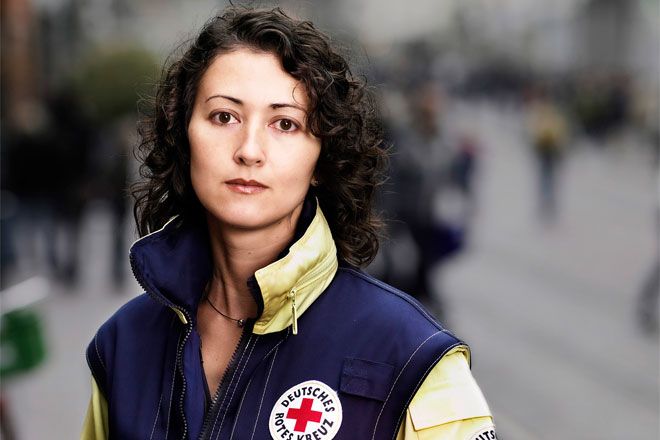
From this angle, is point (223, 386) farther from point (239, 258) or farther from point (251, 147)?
point (251, 147)

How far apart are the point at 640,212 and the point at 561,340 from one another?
10.2 meters

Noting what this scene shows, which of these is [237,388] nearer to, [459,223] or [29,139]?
[459,223]

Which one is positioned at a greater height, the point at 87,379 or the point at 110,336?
the point at 110,336

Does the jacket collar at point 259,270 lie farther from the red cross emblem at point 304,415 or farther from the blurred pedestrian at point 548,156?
the blurred pedestrian at point 548,156

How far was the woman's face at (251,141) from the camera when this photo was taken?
6.97 feet

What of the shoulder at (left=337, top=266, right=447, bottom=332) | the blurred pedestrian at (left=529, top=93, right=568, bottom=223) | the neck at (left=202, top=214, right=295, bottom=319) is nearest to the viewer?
the shoulder at (left=337, top=266, right=447, bottom=332)

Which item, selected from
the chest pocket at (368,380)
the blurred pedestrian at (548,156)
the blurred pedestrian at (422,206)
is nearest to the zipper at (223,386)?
the chest pocket at (368,380)

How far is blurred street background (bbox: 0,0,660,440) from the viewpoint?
731cm

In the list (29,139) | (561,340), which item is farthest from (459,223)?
(29,139)

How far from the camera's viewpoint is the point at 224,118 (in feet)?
7.13

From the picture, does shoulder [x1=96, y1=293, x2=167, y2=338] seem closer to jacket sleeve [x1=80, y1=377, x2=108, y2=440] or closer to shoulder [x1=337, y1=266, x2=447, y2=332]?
jacket sleeve [x1=80, y1=377, x2=108, y2=440]

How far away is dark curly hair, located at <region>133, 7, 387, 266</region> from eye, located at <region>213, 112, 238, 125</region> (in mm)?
102

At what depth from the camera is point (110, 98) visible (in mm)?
22359

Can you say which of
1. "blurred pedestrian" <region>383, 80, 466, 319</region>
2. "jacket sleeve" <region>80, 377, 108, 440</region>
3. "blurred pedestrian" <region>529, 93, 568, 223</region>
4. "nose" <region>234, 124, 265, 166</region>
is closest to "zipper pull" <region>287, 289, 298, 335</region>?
"nose" <region>234, 124, 265, 166</region>
